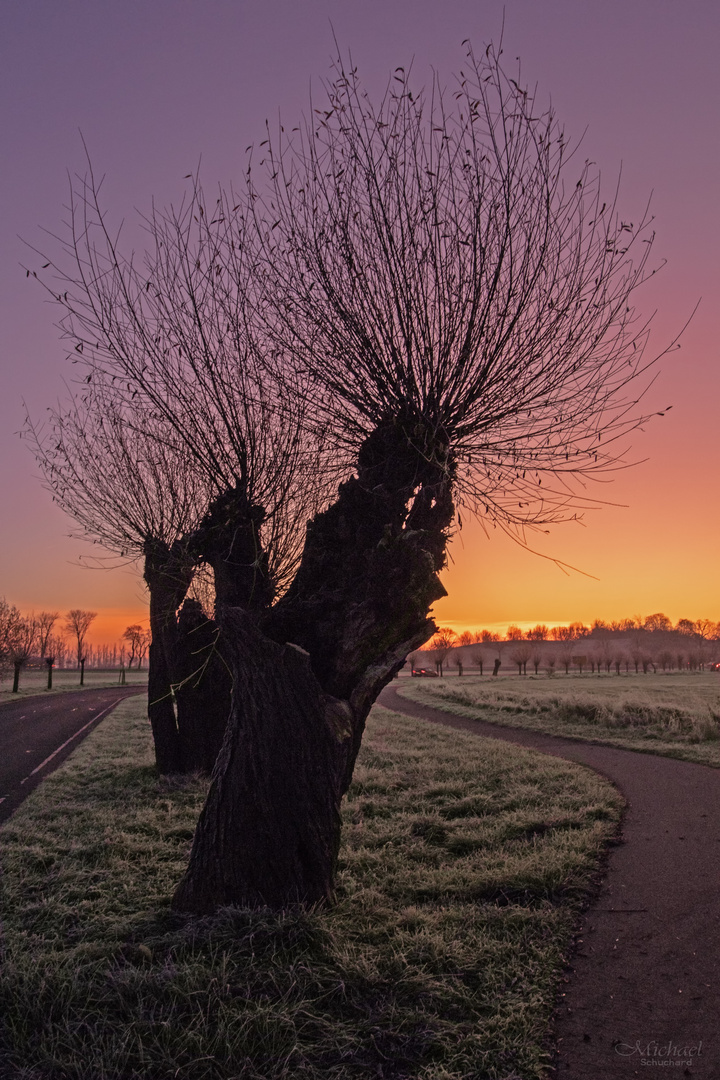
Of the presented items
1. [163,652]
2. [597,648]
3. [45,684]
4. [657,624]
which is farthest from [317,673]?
[657,624]

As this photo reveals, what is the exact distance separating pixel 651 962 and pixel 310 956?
2540 millimetres

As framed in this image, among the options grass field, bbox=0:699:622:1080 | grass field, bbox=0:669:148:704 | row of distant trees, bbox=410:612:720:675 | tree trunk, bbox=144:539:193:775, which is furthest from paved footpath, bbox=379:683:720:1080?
row of distant trees, bbox=410:612:720:675

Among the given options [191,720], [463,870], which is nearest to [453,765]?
[191,720]

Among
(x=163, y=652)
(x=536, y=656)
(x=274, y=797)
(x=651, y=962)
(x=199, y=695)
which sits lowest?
(x=536, y=656)

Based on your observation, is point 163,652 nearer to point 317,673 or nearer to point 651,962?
point 317,673

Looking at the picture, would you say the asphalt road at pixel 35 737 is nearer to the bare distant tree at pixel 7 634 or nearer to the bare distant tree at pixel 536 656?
the bare distant tree at pixel 7 634

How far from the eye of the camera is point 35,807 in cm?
1003

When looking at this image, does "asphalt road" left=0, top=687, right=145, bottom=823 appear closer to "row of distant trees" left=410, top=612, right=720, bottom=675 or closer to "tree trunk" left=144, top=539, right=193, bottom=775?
"tree trunk" left=144, top=539, right=193, bottom=775

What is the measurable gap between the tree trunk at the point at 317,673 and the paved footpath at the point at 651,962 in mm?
2329

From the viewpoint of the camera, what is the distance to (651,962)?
15.3 ft

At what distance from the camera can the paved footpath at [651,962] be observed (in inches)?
142

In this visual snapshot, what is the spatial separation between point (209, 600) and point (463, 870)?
6851mm

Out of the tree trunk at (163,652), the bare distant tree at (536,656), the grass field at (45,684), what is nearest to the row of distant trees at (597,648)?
the bare distant tree at (536,656)

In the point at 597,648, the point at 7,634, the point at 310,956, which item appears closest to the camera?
the point at 310,956
